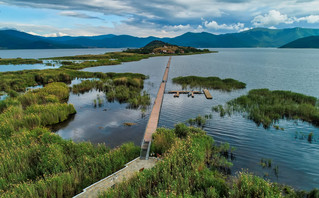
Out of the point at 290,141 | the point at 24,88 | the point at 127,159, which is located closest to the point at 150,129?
the point at 127,159

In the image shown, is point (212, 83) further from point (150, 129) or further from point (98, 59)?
point (98, 59)

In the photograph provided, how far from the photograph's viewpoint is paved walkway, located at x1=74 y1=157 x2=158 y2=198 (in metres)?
8.09

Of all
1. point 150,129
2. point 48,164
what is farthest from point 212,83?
point 48,164

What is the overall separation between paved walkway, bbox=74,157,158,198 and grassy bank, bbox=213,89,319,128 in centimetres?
1442

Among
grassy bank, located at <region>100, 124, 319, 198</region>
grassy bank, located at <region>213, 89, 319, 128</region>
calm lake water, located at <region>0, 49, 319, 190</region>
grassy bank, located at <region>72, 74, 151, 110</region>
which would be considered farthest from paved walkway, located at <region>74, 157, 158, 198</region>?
grassy bank, located at <region>213, 89, 319, 128</region>

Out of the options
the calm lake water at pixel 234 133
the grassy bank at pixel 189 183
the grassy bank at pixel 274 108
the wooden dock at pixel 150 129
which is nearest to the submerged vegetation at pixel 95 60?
the calm lake water at pixel 234 133

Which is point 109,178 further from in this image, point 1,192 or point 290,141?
point 290,141

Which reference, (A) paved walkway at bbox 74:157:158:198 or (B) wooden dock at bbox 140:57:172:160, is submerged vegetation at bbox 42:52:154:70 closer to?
(B) wooden dock at bbox 140:57:172:160

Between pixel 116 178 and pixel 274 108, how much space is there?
69.9ft

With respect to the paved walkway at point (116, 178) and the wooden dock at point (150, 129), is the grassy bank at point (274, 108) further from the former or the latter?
the paved walkway at point (116, 178)

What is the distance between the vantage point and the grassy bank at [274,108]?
19906mm

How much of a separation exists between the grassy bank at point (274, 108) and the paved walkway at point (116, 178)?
14419 millimetres

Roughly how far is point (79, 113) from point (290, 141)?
76.7ft

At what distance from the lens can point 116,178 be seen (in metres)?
9.15
